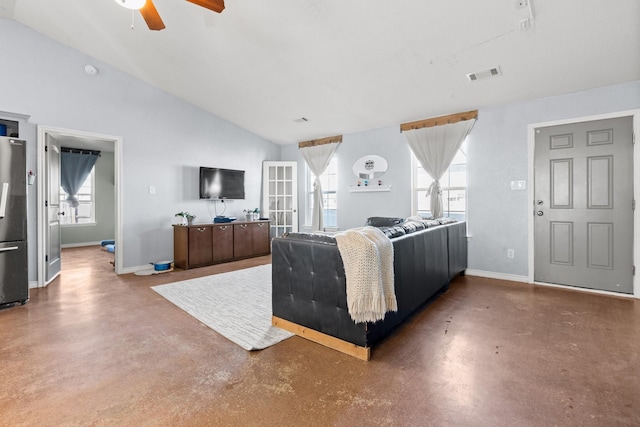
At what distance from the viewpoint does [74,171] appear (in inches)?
269

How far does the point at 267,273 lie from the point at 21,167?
297 centimetres

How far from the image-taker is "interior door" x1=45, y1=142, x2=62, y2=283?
3.83 meters

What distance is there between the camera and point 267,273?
14.3 ft

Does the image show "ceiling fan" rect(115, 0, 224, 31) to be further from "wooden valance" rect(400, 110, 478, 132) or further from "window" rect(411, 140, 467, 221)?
"window" rect(411, 140, 467, 221)

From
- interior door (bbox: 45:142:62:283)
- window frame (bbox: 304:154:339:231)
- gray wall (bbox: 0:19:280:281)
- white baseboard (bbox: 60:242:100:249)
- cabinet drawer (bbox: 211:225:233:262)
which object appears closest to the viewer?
gray wall (bbox: 0:19:280:281)

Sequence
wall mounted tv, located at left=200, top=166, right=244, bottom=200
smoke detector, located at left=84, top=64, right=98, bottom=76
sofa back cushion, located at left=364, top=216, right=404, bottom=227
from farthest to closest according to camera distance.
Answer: wall mounted tv, located at left=200, top=166, right=244, bottom=200, sofa back cushion, located at left=364, top=216, right=404, bottom=227, smoke detector, located at left=84, top=64, right=98, bottom=76

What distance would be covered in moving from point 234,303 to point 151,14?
2.57m

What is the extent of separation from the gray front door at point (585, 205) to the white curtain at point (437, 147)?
925 mm

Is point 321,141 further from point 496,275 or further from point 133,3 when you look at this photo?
point 133,3

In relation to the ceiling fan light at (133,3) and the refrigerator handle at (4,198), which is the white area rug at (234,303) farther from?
the ceiling fan light at (133,3)

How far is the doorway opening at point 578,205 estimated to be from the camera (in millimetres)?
3268

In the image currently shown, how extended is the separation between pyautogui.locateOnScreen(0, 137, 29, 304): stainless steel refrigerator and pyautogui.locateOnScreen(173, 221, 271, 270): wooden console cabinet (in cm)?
186

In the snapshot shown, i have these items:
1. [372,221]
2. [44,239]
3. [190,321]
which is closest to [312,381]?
[190,321]

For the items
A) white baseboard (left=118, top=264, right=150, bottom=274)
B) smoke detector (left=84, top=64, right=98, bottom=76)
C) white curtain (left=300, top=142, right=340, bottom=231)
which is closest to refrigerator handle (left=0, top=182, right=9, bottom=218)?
white baseboard (left=118, top=264, right=150, bottom=274)
